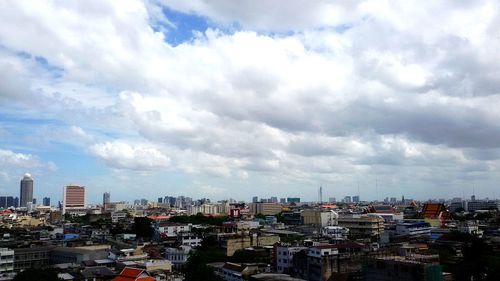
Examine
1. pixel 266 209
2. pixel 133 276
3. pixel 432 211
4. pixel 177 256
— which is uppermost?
pixel 432 211

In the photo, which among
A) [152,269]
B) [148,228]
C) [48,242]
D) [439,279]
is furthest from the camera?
[148,228]

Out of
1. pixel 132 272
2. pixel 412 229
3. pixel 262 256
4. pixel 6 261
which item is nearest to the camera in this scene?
pixel 132 272

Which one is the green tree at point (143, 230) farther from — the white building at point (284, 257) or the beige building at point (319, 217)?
the beige building at point (319, 217)

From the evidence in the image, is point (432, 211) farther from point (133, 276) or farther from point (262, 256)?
point (133, 276)

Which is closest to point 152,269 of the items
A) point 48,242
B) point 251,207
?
point 48,242

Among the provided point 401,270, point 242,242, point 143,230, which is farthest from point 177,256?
point 143,230

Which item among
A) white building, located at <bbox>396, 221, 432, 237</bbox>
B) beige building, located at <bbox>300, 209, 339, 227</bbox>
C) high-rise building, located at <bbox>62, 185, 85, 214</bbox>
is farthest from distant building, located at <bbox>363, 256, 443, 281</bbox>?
high-rise building, located at <bbox>62, 185, 85, 214</bbox>

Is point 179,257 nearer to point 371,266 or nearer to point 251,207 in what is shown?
point 371,266

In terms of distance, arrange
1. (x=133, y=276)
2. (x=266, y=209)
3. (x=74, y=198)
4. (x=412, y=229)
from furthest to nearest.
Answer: (x=74, y=198) → (x=266, y=209) → (x=412, y=229) → (x=133, y=276)
